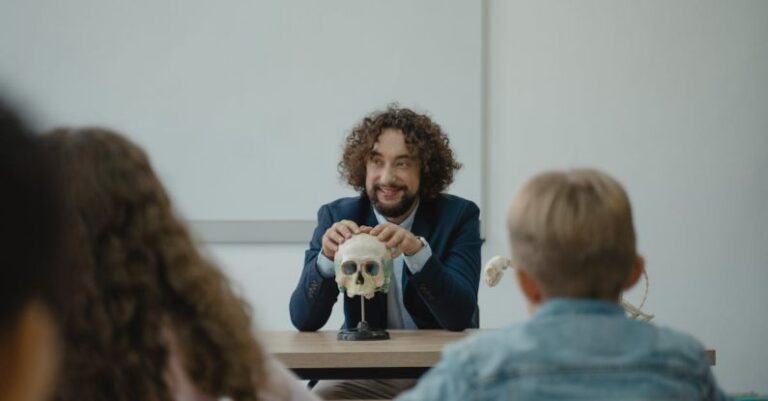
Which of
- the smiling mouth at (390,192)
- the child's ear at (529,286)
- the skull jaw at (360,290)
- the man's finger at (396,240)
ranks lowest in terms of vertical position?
the skull jaw at (360,290)

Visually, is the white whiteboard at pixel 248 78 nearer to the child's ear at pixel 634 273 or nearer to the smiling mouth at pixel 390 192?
the smiling mouth at pixel 390 192

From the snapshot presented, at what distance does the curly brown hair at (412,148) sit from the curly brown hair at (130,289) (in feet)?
7.96

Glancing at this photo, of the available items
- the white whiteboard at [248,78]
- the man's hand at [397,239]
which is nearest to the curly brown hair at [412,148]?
the man's hand at [397,239]

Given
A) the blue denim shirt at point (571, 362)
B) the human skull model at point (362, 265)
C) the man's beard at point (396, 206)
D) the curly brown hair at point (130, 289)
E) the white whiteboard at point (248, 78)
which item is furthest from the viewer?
the white whiteboard at point (248, 78)

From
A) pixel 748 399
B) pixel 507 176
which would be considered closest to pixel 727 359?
pixel 507 176

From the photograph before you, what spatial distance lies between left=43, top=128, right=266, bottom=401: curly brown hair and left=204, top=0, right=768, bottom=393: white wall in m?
3.95

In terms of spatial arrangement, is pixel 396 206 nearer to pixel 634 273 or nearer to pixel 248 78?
pixel 248 78

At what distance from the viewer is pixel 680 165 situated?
17.5 feet

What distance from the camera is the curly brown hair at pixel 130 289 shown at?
126 centimetres

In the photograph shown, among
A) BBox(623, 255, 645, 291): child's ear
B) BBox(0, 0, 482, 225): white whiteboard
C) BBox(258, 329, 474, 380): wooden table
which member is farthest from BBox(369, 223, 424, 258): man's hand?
BBox(0, 0, 482, 225): white whiteboard

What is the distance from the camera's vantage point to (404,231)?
10.8 feet

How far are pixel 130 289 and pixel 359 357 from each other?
1755mm

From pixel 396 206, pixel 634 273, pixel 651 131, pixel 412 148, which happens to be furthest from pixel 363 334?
pixel 651 131

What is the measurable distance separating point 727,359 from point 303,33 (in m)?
2.64
